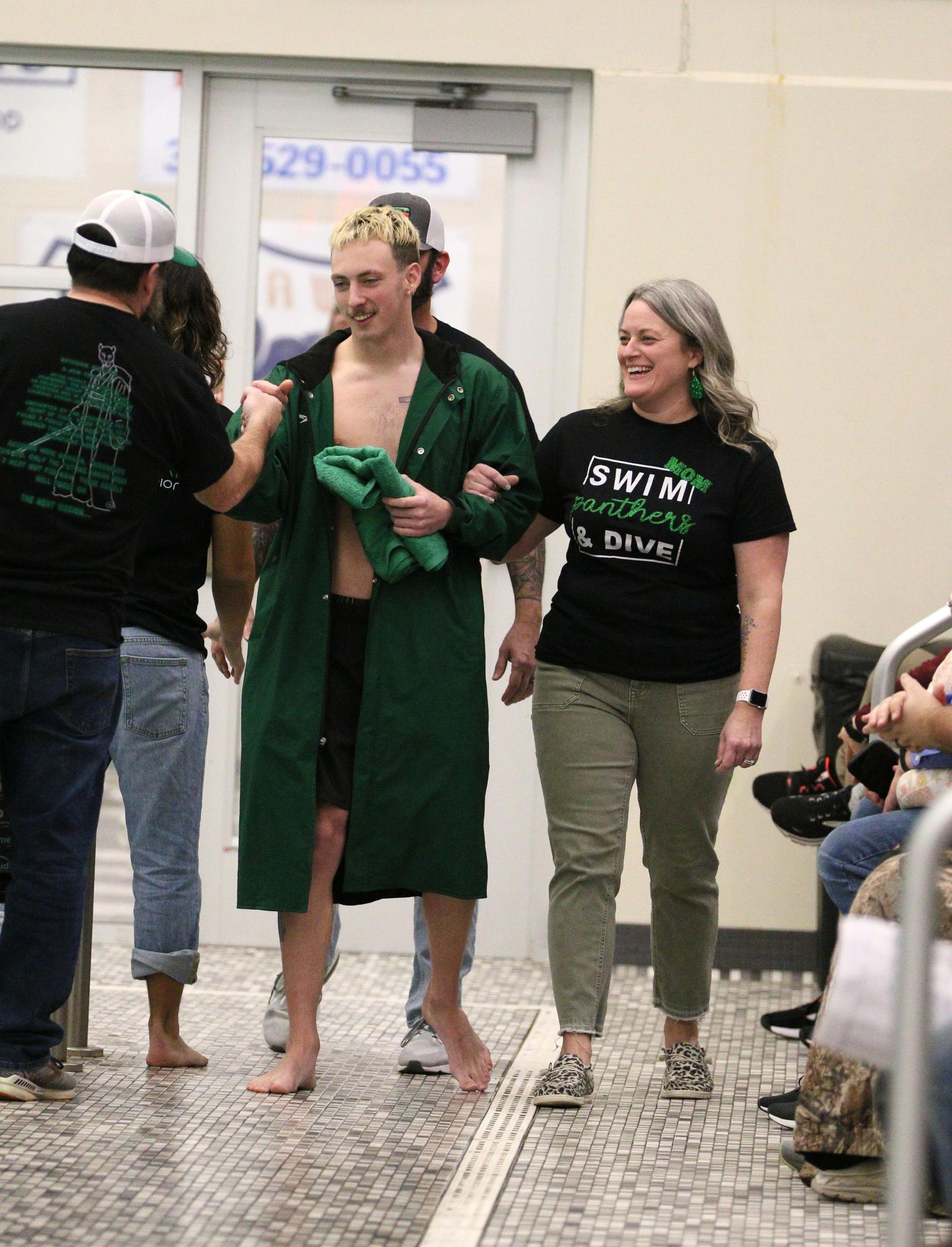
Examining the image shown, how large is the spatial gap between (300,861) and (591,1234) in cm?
99

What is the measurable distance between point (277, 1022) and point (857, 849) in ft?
4.56

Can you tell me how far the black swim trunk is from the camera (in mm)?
3291

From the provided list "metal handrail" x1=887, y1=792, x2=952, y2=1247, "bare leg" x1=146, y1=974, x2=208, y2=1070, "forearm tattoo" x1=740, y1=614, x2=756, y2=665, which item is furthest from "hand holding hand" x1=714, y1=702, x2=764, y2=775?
"metal handrail" x1=887, y1=792, x2=952, y2=1247

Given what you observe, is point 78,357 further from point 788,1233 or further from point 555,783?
point 788,1233

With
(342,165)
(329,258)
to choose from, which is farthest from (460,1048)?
(342,165)

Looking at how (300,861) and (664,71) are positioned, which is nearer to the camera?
(300,861)

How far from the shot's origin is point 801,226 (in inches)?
182

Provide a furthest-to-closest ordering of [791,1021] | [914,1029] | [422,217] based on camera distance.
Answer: [791,1021]
[422,217]
[914,1029]

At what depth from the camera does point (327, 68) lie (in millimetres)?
4777

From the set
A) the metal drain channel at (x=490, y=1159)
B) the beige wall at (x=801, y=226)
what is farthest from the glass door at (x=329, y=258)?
the metal drain channel at (x=490, y=1159)

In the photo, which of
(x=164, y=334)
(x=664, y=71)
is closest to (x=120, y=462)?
(x=164, y=334)

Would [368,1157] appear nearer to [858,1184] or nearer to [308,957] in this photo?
[308,957]

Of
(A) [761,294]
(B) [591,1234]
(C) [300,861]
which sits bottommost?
(B) [591,1234]

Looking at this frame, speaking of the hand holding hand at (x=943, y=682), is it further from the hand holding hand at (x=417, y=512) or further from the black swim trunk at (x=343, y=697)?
the black swim trunk at (x=343, y=697)
